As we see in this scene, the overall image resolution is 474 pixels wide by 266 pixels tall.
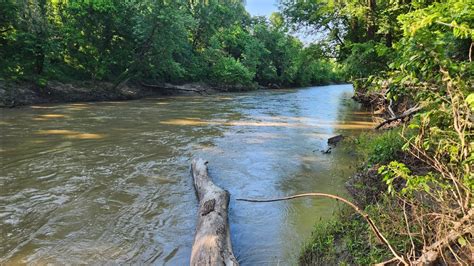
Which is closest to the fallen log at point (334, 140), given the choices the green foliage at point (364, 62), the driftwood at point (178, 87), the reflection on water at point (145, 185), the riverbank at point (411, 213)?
the reflection on water at point (145, 185)

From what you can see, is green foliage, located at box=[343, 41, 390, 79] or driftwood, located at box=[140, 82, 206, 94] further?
driftwood, located at box=[140, 82, 206, 94]

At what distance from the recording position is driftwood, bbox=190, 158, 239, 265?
150 inches

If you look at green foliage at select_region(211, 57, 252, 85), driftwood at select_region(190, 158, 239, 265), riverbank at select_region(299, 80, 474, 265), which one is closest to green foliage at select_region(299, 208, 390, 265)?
riverbank at select_region(299, 80, 474, 265)

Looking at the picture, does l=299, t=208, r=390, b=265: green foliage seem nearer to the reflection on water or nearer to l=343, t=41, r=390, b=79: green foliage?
the reflection on water

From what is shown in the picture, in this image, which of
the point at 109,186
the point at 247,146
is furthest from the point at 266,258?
the point at 247,146

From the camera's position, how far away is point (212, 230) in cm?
446

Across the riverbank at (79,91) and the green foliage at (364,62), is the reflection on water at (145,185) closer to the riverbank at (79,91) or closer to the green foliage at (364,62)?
the green foliage at (364,62)

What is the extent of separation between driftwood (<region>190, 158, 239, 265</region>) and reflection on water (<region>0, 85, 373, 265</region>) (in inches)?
11.7

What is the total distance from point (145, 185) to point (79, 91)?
18.7 m

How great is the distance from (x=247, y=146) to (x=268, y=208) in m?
4.75

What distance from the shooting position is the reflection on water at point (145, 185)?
15.1 feet

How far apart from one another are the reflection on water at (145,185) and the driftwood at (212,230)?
297 millimetres

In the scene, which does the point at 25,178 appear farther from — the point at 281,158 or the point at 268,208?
the point at 281,158

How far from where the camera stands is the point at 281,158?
362 inches
